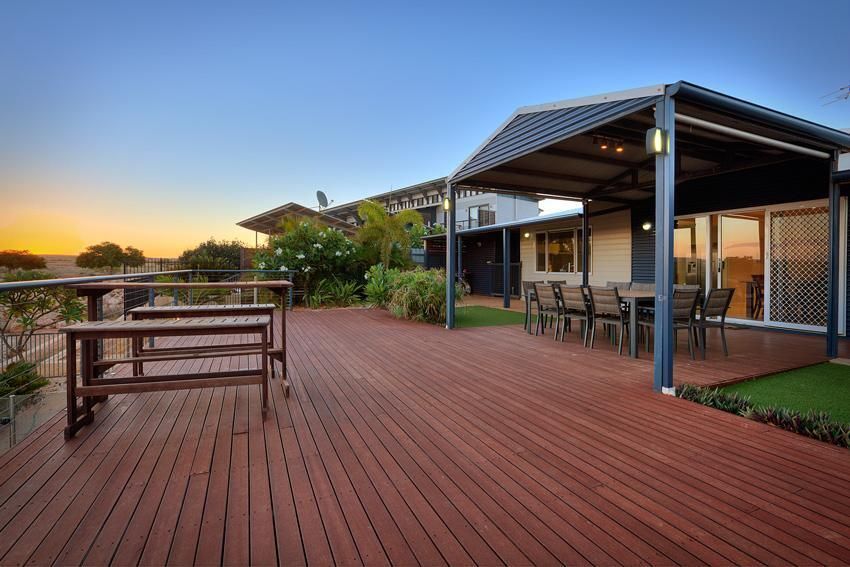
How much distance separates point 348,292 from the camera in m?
11.5

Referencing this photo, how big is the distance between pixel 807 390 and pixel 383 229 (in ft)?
35.3

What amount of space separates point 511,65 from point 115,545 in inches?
509

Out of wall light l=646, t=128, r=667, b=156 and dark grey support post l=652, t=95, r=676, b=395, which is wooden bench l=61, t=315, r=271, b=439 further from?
wall light l=646, t=128, r=667, b=156

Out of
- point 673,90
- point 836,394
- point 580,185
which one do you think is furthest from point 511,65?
point 836,394

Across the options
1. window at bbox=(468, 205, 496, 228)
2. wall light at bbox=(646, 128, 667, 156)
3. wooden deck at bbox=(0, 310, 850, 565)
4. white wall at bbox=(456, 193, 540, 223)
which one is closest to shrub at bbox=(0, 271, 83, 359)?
wooden deck at bbox=(0, 310, 850, 565)

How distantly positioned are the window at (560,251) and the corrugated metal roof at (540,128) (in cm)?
565

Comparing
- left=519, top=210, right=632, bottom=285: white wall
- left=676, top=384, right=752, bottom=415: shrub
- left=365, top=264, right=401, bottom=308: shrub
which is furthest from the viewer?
left=365, top=264, right=401, bottom=308: shrub

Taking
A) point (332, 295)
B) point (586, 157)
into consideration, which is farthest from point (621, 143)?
point (332, 295)

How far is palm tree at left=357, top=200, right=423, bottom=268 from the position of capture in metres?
12.7

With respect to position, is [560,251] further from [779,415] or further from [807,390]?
[779,415]

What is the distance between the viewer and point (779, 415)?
277 cm

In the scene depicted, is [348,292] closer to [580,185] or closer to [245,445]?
[580,185]

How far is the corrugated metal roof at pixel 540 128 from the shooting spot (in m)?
4.10

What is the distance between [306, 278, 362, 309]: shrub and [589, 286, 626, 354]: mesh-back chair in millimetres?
7481
